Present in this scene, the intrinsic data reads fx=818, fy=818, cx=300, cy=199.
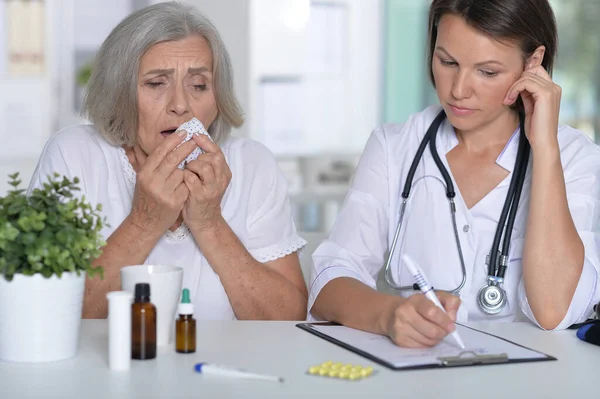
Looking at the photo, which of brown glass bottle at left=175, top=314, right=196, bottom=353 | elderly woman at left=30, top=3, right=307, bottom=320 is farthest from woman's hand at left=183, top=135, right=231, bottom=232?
brown glass bottle at left=175, top=314, right=196, bottom=353

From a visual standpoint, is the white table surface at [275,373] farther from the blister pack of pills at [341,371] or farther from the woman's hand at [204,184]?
the woman's hand at [204,184]

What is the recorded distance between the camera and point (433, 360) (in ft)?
4.05

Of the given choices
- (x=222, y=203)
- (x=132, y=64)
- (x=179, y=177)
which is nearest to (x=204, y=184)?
(x=179, y=177)

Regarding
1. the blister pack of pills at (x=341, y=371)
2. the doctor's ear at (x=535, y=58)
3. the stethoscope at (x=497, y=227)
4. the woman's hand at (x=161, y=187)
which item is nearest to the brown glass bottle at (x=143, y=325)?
the blister pack of pills at (x=341, y=371)

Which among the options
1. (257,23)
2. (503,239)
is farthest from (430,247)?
(257,23)

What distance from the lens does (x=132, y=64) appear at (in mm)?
1827

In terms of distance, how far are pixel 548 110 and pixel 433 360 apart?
2.28 feet

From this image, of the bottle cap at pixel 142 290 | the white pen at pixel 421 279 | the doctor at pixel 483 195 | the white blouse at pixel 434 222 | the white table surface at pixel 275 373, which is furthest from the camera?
the white blouse at pixel 434 222

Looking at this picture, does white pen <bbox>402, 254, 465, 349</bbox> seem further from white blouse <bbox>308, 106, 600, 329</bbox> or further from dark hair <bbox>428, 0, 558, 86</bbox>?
dark hair <bbox>428, 0, 558, 86</bbox>

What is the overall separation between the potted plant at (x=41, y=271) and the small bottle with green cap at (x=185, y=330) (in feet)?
0.46

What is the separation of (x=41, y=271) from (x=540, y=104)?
3.45 feet

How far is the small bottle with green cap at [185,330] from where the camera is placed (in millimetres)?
1264

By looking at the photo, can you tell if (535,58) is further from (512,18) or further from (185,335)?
(185,335)

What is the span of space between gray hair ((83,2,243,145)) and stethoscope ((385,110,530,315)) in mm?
476
